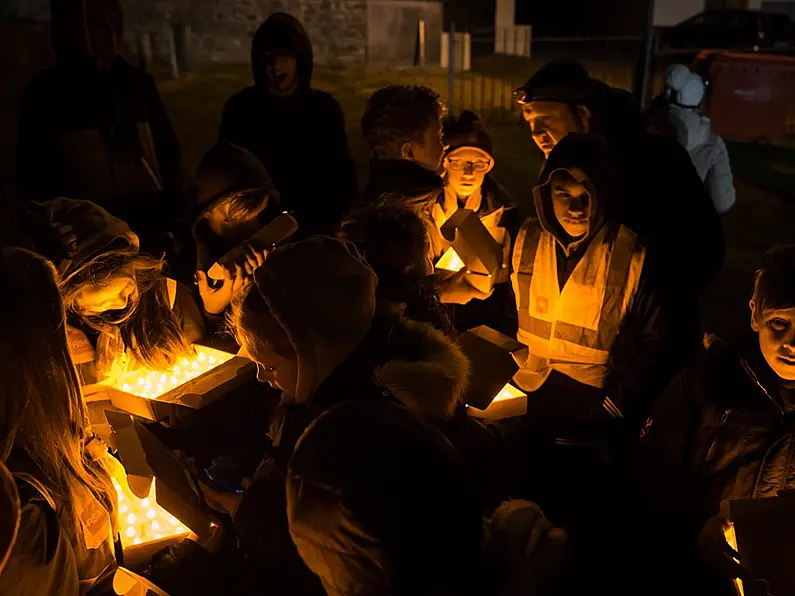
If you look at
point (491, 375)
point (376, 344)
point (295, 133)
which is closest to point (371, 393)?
point (376, 344)

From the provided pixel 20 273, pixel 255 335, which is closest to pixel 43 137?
pixel 20 273

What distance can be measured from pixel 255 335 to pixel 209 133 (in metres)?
8.29

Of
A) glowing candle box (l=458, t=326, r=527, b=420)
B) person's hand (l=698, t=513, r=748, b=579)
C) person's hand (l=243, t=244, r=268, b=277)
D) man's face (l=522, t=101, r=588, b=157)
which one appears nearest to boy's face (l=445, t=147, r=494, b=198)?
man's face (l=522, t=101, r=588, b=157)

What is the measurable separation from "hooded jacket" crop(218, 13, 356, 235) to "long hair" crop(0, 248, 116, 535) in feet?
6.97

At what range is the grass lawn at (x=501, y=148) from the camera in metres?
8.41

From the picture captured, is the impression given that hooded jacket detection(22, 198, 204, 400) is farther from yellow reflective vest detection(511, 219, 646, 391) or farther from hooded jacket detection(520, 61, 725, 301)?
hooded jacket detection(520, 61, 725, 301)

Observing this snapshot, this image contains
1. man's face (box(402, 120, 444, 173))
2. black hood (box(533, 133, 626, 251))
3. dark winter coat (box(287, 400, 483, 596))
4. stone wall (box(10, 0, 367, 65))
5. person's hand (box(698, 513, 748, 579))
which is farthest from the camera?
stone wall (box(10, 0, 367, 65))

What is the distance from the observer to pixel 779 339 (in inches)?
92.7

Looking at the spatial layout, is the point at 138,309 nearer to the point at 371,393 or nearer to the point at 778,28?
the point at 371,393

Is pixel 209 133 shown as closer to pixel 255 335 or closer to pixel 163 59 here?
pixel 163 59

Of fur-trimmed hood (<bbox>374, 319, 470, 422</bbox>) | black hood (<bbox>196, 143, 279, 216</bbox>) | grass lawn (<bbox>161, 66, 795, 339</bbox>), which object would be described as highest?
black hood (<bbox>196, 143, 279, 216</bbox>)

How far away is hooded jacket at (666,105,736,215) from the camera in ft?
19.4

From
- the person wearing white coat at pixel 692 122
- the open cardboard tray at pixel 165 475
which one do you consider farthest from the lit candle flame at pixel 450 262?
the person wearing white coat at pixel 692 122

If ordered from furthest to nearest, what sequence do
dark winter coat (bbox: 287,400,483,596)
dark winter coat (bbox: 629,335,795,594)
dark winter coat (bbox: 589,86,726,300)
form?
dark winter coat (bbox: 589,86,726,300)
dark winter coat (bbox: 629,335,795,594)
dark winter coat (bbox: 287,400,483,596)
